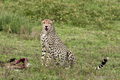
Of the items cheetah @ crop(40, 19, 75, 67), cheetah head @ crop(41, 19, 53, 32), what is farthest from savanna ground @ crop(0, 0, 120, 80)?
cheetah head @ crop(41, 19, 53, 32)

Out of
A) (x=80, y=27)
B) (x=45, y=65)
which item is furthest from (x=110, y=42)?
(x=45, y=65)

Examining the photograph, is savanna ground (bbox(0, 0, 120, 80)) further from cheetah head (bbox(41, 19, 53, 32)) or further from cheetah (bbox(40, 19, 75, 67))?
cheetah head (bbox(41, 19, 53, 32))

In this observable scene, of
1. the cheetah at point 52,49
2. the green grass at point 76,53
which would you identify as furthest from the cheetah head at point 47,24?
the green grass at point 76,53

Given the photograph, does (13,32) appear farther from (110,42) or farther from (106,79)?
(106,79)

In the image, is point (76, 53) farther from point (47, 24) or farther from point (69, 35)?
point (69, 35)

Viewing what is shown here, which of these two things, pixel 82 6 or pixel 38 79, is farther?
pixel 82 6

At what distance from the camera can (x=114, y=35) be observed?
12508 millimetres

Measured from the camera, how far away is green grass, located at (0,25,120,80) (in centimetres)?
563

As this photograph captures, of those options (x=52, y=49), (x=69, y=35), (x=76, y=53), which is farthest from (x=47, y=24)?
(x=69, y=35)

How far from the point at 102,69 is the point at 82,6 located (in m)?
9.75

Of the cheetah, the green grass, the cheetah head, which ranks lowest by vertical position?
the green grass

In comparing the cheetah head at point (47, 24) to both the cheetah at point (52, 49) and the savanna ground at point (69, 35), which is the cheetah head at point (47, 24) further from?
the savanna ground at point (69, 35)

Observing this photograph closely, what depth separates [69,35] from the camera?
468 inches

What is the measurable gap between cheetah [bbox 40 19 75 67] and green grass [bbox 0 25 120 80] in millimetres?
259
